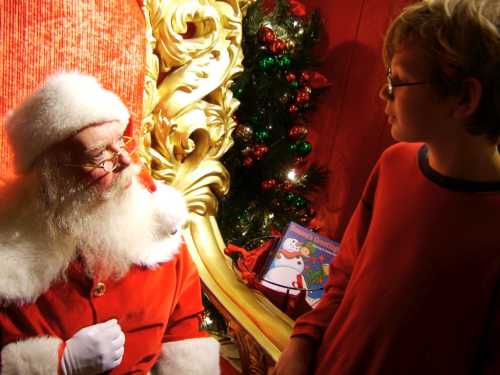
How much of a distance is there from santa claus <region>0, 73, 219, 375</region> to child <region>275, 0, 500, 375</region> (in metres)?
0.36

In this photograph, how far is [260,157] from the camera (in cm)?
160

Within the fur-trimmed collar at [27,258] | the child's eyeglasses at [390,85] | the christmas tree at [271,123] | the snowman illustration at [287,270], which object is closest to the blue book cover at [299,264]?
the snowman illustration at [287,270]

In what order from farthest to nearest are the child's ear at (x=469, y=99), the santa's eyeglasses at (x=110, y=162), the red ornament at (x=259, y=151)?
the red ornament at (x=259, y=151) < the santa's eyeglasses at (x=110, y=162) < the child's ear at (x=469, y=99)

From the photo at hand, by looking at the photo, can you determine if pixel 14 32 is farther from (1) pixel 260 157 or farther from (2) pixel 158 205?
(1) pixel 260 157

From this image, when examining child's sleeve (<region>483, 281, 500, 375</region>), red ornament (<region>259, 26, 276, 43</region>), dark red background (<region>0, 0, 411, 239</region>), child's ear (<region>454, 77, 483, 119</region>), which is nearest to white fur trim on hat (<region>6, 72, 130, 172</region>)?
child's ear (<region>454, 77, 483, 119</region>)

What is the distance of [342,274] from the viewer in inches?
36.2

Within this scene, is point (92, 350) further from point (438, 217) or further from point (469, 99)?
point (469, 99)

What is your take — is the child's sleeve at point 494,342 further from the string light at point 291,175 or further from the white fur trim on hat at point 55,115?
the string light at point 291,175

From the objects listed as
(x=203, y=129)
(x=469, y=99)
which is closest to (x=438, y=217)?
(x=469, y=99)

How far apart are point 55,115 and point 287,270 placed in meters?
0.70

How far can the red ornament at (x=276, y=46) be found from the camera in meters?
1.48

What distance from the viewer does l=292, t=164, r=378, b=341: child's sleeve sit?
899 millimetres

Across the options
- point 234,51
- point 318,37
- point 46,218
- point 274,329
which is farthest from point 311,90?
point 46,218

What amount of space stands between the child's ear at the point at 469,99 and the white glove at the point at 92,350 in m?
0.62
